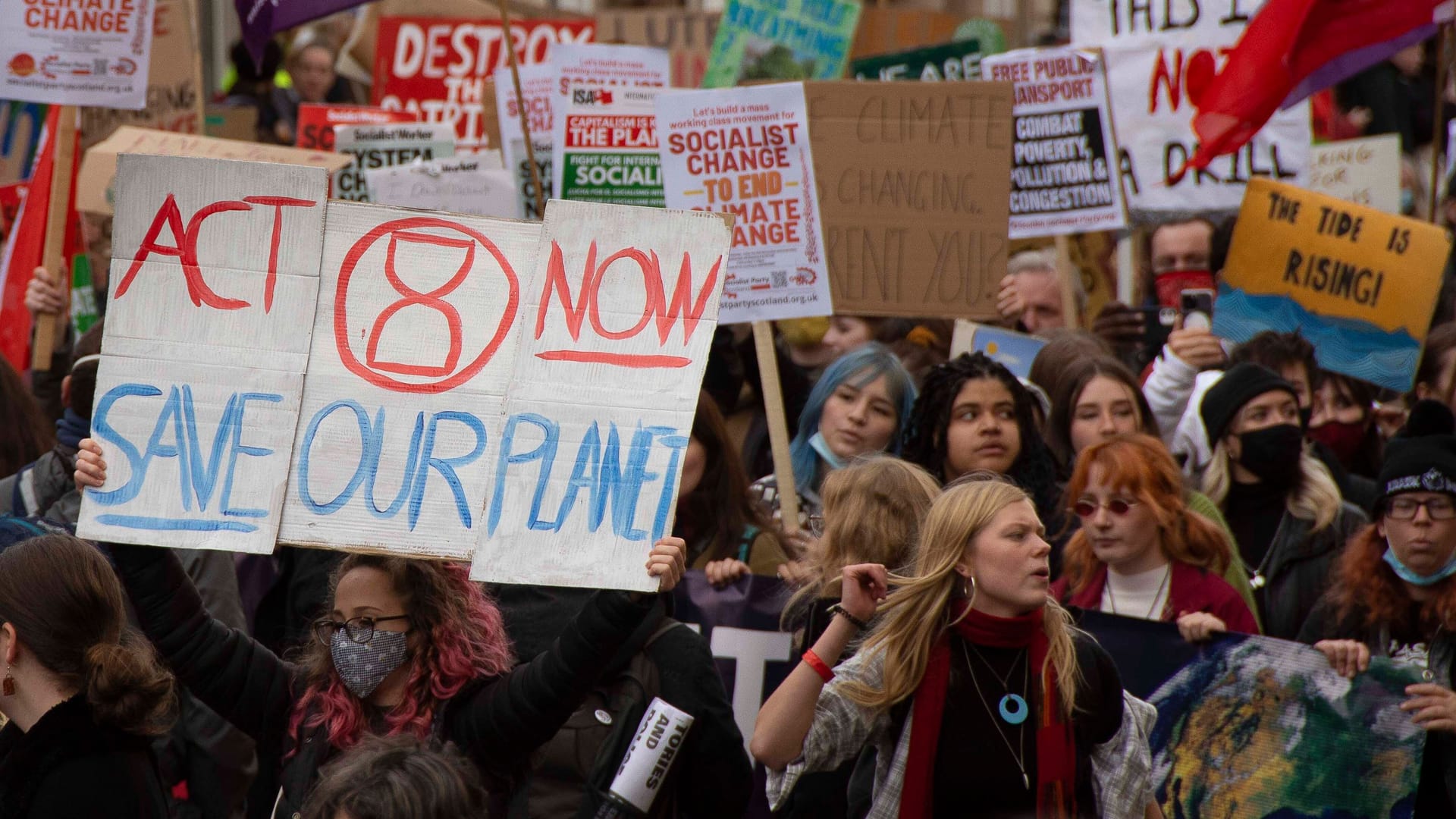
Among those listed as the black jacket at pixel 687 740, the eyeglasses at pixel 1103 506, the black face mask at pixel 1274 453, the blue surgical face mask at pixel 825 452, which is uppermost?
the black face mask at pixel 1274 453

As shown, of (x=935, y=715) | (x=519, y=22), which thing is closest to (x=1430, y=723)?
(x=935, y=715)

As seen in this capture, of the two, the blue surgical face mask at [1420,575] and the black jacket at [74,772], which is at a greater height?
the blue surgical face mask at [1420,575]

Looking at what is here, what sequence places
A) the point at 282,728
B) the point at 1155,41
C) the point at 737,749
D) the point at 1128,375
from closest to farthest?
the point at 282,728, the point at 737,749, the point at 1128,375, the point at 1155,41

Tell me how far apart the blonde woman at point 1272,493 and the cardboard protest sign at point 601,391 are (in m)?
2.48

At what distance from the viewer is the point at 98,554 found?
347 centimetres

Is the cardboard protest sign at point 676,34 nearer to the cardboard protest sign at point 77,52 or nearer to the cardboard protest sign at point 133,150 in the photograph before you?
the cardboard protest sign at point 133,150

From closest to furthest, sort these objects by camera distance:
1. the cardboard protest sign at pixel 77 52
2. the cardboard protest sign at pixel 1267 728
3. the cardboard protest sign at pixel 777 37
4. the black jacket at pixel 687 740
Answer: the black jacket at pixel 687 740 < the cardboard protest sign at pixel 1267 728 < the cardboard protest sign at pixel 77 52 < the cardboard protest sign at pixel 777 37

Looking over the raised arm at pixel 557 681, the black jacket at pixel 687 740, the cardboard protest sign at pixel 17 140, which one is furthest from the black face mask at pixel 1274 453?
the cardboard protest sign at pixel 17 140

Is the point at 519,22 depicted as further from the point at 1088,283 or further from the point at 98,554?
the point at 98,554

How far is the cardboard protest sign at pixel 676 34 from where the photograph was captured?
32.8 ft

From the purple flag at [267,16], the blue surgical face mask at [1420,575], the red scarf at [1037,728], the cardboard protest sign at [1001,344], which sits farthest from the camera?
the cardboard protest sign at [1001,344]

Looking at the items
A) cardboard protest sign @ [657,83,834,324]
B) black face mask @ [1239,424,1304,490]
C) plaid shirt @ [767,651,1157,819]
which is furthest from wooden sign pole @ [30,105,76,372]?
black face mask @ [1239,424,1304,490]

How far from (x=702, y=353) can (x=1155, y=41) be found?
503 cm

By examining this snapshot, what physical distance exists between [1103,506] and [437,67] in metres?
6.04
